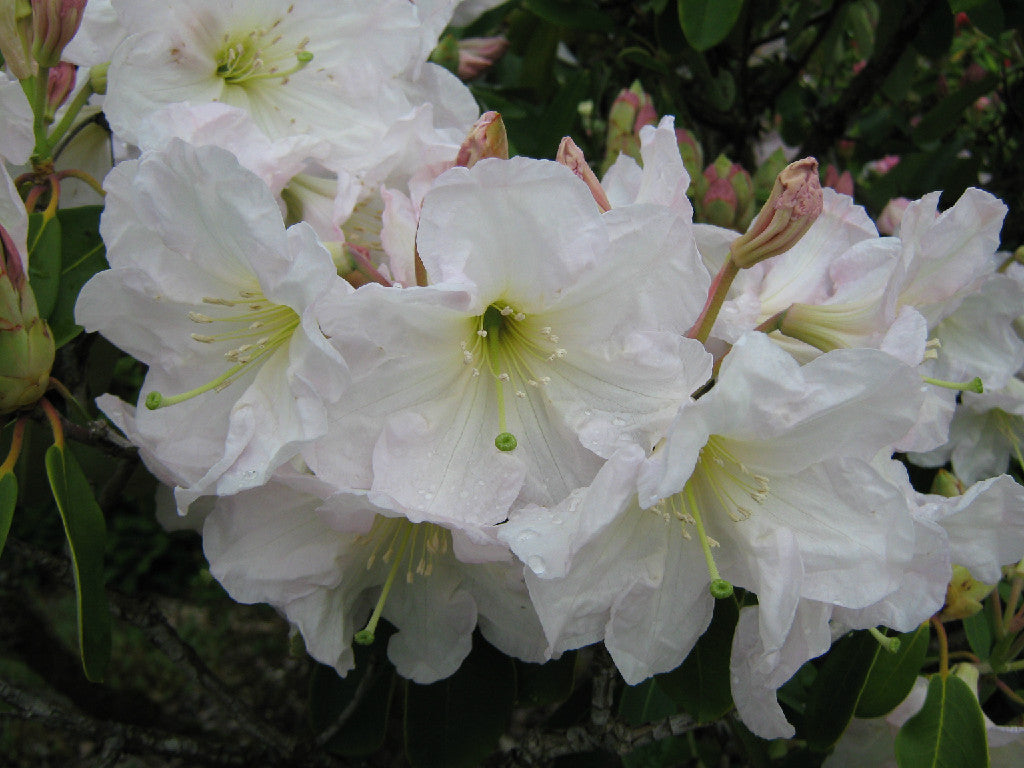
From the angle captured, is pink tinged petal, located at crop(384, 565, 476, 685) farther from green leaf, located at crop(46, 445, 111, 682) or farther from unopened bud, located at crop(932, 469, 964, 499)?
unopened bud, located at crop(932, 469, 964, 499)

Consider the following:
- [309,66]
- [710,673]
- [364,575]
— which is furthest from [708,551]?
[309,66]

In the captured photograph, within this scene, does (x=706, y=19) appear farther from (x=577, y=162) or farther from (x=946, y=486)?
(x=946, y=486)

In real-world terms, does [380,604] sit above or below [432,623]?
above

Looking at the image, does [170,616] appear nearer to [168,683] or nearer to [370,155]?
[168,683]

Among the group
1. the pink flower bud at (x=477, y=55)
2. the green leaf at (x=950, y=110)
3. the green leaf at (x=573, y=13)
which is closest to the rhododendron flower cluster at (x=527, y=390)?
the pink flower bud at (x=477, y=55)

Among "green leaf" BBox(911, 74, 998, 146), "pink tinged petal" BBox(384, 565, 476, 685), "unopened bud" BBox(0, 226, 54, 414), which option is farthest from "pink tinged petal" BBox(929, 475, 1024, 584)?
"green leaf" BBox(911, 74, 998, 146)
